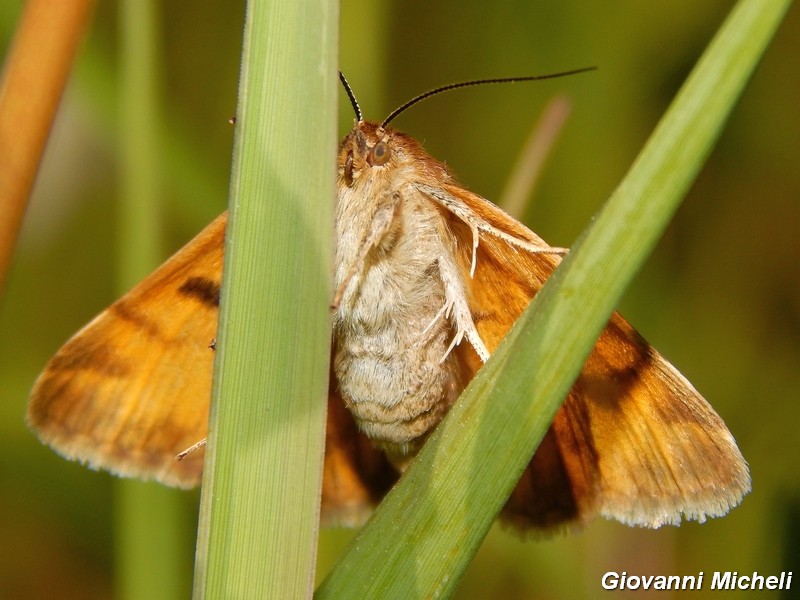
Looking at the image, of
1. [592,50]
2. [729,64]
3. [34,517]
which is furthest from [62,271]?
[729,64]

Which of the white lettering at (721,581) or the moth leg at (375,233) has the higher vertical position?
the moth leg at (375,233)

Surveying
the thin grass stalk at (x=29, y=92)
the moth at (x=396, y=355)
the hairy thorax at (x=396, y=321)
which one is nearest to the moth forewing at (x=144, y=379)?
the moth at (x=396, y=355)

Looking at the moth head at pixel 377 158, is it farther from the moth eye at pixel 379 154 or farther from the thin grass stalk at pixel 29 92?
the thin grass stalk at pixel 29 92

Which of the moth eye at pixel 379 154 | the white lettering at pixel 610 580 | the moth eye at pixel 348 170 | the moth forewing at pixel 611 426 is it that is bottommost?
the white lettering at pixel 610 580

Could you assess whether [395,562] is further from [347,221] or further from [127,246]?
[127,246]

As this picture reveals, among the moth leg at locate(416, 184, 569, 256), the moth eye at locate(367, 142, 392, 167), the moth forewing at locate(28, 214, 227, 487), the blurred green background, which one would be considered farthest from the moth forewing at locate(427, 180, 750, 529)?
the blurred green background

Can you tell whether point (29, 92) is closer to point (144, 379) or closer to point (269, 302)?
point (269, 302)

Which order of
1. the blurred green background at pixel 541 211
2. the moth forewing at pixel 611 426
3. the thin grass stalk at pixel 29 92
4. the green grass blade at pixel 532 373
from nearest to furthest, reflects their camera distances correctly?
the green grass blade at pixel 532 373
the thin grass stalk at pixel 29 92
the moth forewing at pixel 611 426
the blurred green background at pixel 541 211
